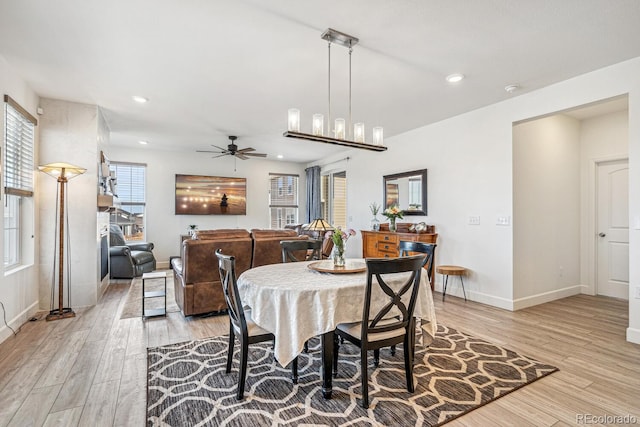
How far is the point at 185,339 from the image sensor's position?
3076mm

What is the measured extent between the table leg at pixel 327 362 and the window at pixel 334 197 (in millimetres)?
5519

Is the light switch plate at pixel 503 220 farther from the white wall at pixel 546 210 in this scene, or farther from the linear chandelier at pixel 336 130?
the linear chandelier at pixel 336 130

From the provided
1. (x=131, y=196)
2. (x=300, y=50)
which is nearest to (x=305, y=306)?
(x=300, y=50)

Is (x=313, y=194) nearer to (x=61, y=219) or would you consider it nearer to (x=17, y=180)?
(x=61, y=219)

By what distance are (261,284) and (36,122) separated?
3.71 meters

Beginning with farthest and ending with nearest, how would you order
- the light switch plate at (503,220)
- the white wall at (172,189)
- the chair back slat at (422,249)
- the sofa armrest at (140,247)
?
1. the white wall at (172,189)
2. the sofa armrest at (140,247)
3. the light switch plate at (503,220)
4. the chair back slat at (422,249)

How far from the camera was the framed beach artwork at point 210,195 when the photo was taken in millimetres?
7363

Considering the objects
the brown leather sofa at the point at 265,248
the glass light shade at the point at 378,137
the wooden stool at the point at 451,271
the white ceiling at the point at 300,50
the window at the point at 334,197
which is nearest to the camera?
the white ceiling at the point at 300,50

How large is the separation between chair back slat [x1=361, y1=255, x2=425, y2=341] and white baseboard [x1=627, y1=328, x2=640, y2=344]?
2.42 metres

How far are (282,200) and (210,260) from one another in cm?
505

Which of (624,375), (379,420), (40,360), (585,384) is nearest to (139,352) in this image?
(40,360)

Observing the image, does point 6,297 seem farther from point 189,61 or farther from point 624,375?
point 624,375

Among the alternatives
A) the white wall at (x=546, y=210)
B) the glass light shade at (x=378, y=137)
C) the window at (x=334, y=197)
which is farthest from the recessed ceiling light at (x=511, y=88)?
the window at (x=334, y=197)

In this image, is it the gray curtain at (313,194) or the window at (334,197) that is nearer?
the window at (334,197)
